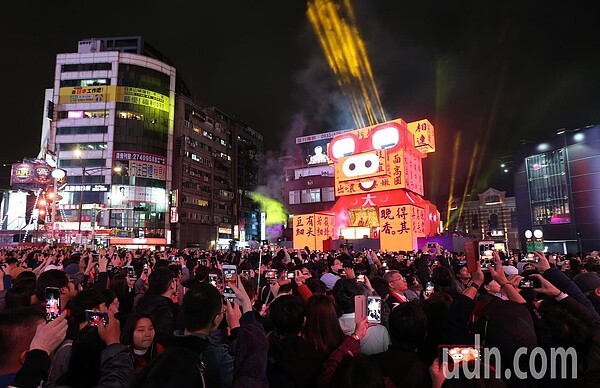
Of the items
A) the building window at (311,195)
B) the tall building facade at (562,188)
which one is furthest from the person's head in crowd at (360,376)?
the building window at (311,195)

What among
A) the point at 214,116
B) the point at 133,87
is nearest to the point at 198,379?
the point at 133,87

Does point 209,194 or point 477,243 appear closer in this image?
point 477,243

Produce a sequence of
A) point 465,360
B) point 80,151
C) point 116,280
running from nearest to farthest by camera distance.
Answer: point 465,360
point 116,280
point 80,151

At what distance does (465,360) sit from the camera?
212 centimetres

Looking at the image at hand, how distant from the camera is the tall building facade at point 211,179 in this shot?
61875mm

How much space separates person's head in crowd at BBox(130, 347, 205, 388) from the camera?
176 cm

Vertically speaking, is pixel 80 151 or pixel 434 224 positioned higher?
pixel 80 151

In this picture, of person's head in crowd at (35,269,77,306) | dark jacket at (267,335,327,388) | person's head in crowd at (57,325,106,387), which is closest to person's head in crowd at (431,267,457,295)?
dark jacket at (267,335,327,388)

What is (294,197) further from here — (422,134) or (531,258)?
(531,258)

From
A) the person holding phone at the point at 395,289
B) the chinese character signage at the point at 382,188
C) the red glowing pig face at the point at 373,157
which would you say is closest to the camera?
the person holding phone at the point at 395,289

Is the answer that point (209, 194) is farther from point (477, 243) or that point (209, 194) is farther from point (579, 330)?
A: point (579, 330)

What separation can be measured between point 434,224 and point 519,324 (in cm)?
3999

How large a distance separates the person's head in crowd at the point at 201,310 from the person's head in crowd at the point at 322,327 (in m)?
0.80

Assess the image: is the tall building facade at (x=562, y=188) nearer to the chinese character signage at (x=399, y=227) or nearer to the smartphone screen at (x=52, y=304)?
the chinese character signage at (x=399, y=227)
